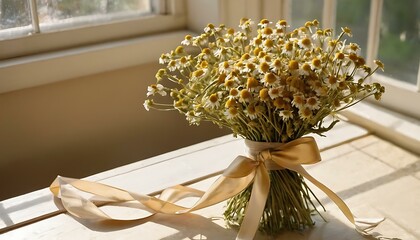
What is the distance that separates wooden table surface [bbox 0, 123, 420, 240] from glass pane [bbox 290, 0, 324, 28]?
13.0 inches

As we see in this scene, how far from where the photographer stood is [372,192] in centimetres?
Result: 98

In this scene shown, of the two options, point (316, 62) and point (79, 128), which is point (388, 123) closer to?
point (316, 62)

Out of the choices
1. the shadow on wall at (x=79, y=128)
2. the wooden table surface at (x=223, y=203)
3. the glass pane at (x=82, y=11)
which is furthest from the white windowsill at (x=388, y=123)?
the glass pane at (x=82, y=11)

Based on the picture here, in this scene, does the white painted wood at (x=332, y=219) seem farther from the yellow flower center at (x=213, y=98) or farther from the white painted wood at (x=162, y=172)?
the yellow flower center at (x=213, y=98)

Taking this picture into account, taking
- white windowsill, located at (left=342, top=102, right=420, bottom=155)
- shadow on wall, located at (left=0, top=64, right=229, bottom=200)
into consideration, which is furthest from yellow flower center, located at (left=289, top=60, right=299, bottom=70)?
shadow on wall, located at (left=0, top=64, right=229, bottom=200)

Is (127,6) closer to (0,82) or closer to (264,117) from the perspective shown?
(0,82)

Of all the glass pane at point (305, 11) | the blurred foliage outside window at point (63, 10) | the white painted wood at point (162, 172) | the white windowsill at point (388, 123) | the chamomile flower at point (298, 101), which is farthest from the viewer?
the glass pane at point (305, 11)

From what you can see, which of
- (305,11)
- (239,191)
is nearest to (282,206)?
(239,191)

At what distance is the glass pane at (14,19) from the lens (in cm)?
121

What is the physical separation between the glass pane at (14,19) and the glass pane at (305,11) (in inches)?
26.1

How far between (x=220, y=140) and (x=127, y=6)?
466 mm

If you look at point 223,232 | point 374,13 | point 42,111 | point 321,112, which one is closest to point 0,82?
point 42,111

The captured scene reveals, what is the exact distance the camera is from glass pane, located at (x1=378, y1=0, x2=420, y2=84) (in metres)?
1.16

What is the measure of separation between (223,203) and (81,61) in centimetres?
53
